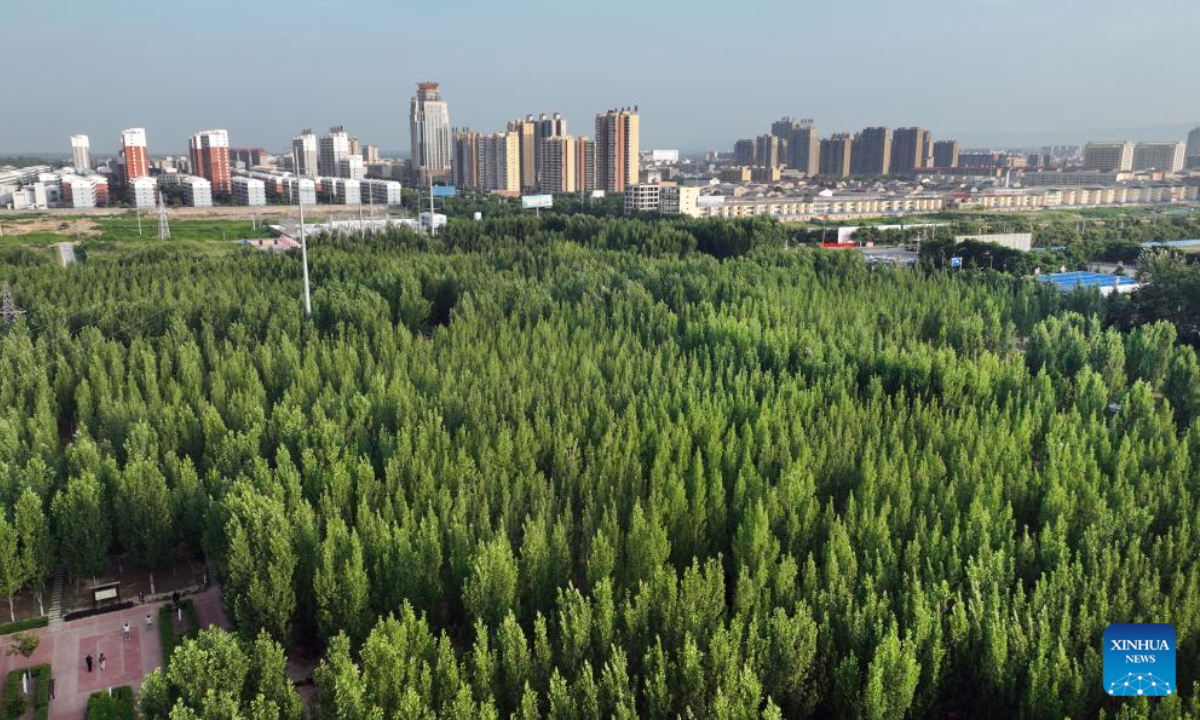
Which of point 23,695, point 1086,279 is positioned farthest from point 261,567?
point 1086,279

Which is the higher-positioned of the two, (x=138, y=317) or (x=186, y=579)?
(x=138, y=317)

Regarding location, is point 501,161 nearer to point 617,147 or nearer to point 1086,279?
point 617,147

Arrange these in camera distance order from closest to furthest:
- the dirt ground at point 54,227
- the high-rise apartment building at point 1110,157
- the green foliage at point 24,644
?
the green foliage at point 24,644 < the dirt ground at point 54,227 < the high-rise apartment building at point 1110,157

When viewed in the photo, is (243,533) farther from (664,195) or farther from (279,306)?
(664,195)

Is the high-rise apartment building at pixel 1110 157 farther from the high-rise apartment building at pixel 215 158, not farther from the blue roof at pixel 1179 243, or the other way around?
the high-rise apartment building at pixel 215 158

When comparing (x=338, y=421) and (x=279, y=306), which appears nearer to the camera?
(x=338, y=421)

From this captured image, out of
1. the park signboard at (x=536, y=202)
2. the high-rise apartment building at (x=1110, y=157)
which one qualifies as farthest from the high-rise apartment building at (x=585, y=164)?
the high-rise apartment building at (x=1110, y=157)

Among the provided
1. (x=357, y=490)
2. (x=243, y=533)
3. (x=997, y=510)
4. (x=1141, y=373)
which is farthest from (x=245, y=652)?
(x=1141, y=373)
